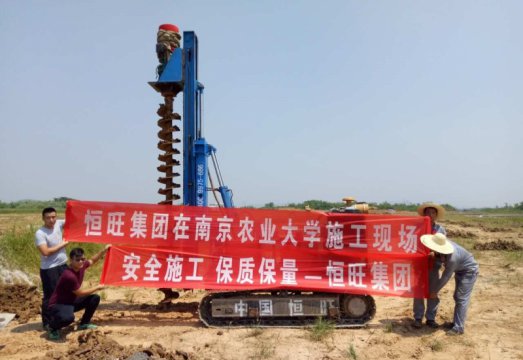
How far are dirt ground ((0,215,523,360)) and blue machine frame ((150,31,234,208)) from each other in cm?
230

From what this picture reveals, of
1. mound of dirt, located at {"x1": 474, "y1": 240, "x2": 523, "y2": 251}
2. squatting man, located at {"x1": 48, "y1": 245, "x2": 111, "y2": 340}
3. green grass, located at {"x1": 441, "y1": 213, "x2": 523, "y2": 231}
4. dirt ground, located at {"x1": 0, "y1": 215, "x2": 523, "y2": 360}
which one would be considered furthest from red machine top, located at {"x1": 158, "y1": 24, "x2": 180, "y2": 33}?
green grass, located at {"x1": 441, "y1": 213, "x2": 523, "y2": 231}

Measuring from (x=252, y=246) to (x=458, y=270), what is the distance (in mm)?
3416

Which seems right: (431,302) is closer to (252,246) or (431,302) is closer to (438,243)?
(438,243)

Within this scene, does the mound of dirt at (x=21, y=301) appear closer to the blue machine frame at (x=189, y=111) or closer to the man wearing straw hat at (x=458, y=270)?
the blue machine frame at (x=189, y=111)

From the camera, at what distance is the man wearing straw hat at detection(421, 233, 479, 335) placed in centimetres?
646

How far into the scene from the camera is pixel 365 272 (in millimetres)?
6875

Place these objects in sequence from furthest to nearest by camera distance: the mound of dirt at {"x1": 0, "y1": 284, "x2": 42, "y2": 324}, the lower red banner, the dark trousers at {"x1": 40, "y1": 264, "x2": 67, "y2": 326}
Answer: the mound of dirt at {"x1": 0, "y1": 284, "x2": 42, "y2": 324}
the lower red banner
the dark trousers at {"x1": 40, "y1": 264, "x2": 67, "y2": 326}

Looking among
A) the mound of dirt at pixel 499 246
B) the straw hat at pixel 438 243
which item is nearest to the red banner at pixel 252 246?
the straw hat at pixel 438 243

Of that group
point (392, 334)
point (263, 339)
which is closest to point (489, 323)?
point (392, 334)

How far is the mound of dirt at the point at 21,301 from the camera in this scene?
23.8ft

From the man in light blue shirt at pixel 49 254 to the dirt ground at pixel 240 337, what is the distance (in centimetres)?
66

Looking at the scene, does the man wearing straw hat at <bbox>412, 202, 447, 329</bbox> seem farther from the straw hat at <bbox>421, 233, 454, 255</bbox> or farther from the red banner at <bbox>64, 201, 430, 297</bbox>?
the straw hat at <bbox>421, 233, 454, 255</bbox>

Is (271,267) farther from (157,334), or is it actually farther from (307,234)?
(157,334)

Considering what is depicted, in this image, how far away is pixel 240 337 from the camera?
6.14 m
